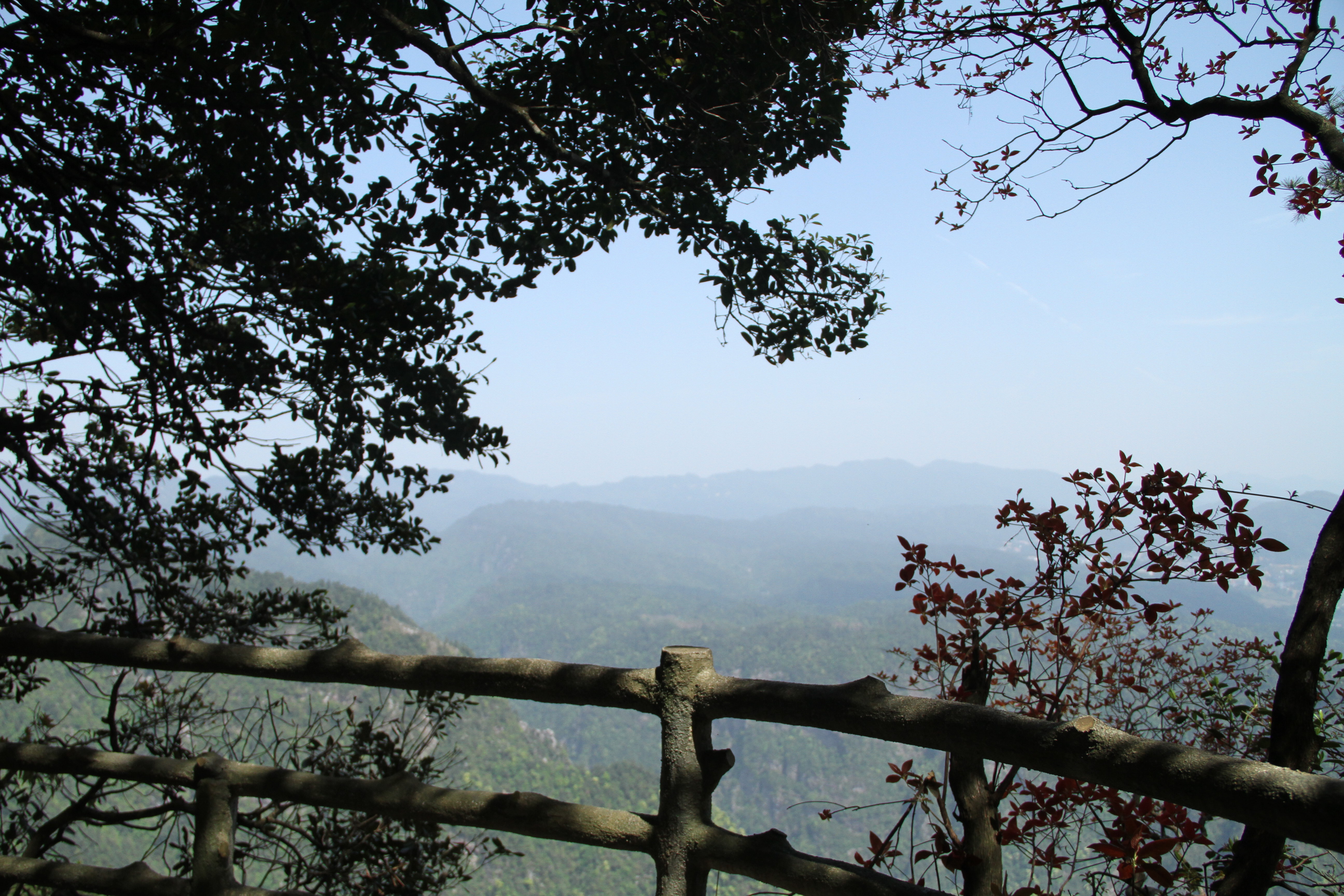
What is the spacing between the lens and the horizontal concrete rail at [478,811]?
1429 mm

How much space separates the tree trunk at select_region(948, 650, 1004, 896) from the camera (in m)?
1.65

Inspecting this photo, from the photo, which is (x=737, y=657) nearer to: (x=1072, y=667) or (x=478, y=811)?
(x=1072, y=667)

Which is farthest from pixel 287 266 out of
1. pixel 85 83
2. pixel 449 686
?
pixel 449 686

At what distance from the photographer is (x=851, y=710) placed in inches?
55.2

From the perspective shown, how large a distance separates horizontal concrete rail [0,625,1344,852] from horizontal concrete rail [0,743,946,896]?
24 cm

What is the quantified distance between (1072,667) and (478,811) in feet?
5.64

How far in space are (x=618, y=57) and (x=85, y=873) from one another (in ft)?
11.7

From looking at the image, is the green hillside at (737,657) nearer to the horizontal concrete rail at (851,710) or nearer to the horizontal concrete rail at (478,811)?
the horizontal concrete rail at (478,811)

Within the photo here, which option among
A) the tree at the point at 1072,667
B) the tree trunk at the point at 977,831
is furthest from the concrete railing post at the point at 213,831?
the tree trunk at the point at 977,831

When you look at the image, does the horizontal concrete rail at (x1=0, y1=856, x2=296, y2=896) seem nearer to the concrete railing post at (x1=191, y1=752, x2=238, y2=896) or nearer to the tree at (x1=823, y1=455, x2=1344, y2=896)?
the concrete railing post at (x1=191, y1=752, x2=238, y2=896)

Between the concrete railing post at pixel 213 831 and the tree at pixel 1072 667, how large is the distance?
1.62 m

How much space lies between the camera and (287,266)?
3656 mm

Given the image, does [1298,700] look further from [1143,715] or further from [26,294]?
[26,294]

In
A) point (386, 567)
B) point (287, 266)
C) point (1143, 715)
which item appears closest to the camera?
point (287, 266)
